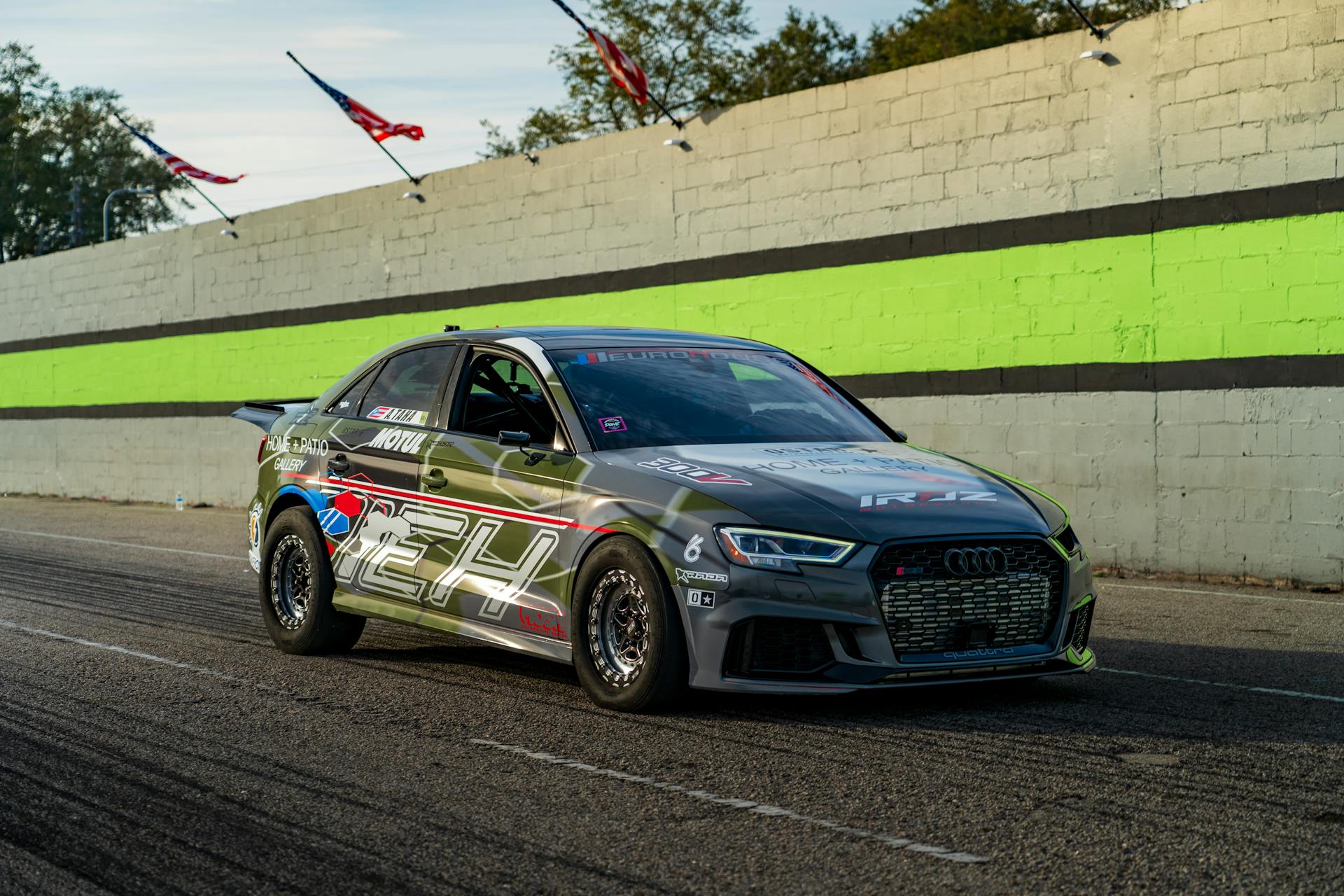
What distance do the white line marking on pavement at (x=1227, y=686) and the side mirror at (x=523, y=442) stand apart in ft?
9.68

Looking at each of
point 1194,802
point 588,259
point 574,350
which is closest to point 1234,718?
point 1194,802

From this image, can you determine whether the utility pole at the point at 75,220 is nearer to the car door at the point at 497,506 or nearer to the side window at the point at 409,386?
the side window at the point at 409,386

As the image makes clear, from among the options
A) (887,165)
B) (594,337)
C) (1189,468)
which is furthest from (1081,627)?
(887,165)

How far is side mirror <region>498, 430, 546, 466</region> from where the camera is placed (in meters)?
7.05

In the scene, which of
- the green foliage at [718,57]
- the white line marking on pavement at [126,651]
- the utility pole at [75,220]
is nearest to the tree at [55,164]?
the utility pole at [75,220]

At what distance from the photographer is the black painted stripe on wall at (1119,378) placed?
12.3 m

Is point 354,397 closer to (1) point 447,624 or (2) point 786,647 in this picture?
(1) point 447,624

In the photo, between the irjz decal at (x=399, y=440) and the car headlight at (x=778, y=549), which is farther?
the irjz decal at (x=399, y=440)

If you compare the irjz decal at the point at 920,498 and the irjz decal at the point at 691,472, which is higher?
the irjz decal at the point at 691,472

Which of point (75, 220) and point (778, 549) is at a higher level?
point (75, 220)

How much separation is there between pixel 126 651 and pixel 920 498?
15.5ft

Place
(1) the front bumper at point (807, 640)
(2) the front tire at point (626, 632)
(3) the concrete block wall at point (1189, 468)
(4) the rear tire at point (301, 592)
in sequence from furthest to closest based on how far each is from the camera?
(3) the concrete block wall at point (1189, 468) → (4) the rear tire at point (301, 592) → (2) the front tire at point (626, 632) → (1) the front bumper at point (807, 640)

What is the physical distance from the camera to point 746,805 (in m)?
5.07

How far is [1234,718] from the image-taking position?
6.42 meters
